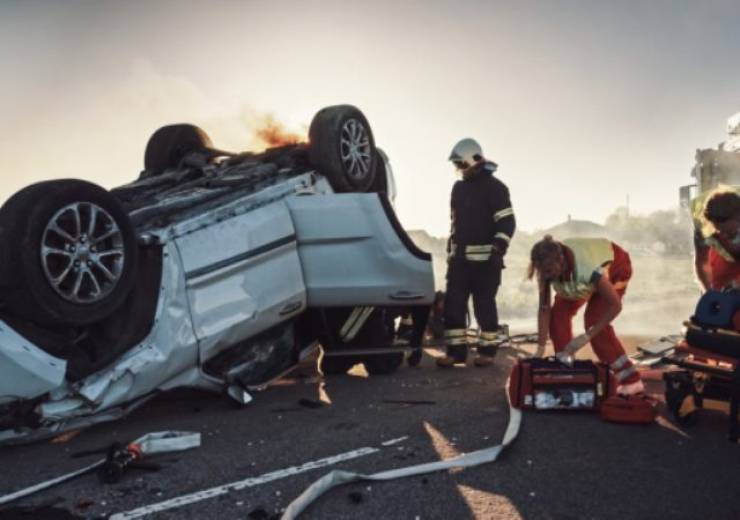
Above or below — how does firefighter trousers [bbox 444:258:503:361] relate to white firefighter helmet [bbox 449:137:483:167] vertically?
below

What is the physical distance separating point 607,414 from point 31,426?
3071 mm

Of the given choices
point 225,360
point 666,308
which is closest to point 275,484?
point 225,360

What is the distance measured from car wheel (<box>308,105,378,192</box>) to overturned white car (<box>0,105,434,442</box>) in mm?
14

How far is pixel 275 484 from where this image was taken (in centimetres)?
280

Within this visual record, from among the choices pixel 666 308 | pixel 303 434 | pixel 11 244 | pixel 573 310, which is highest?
pixel 11 244

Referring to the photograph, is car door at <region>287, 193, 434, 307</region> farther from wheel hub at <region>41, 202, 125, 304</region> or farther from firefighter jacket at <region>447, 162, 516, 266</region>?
wheel hub at <region>41, 202, 125, 304</region>

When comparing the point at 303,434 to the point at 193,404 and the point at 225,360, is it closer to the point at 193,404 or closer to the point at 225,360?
the point at 225,360

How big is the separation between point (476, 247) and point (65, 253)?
3.83 m

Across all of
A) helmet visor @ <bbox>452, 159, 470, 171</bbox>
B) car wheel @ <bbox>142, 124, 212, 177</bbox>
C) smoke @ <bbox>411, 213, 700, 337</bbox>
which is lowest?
smoke @ <bbox>411, 213, 700, 337</bbox>

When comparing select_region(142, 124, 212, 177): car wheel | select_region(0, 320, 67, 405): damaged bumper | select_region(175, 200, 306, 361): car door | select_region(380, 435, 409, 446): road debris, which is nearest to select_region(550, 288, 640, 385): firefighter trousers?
select_region(380, 435, 409, 446): road debris

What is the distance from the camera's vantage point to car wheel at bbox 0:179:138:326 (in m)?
3.21

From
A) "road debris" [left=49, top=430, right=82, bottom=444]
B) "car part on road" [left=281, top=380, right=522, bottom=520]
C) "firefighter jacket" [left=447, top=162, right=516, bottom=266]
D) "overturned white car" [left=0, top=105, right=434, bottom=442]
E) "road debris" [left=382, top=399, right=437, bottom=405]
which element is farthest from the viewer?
"firefighter jacket" [left=447, top=162, right=516, bottom=266]

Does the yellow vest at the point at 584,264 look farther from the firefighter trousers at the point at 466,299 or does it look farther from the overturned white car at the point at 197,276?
the firefighter trousers at the point at 466,299

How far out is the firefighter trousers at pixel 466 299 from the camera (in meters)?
6.06
